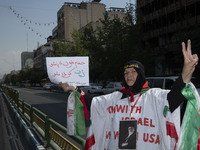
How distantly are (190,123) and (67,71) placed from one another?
160 centimetres

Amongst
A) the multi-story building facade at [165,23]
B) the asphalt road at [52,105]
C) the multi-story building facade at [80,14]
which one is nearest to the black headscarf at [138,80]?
the asphalt road at [52,105]

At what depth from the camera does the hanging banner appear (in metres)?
2.98

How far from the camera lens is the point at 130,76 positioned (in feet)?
7.98

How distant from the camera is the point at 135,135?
2.33 meters

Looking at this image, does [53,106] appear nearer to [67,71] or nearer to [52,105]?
[52,105]

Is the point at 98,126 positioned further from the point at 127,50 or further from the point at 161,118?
the point at 127,50

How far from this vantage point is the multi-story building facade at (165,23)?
96.7ft

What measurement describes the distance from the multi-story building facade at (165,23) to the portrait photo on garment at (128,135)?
26.9 m

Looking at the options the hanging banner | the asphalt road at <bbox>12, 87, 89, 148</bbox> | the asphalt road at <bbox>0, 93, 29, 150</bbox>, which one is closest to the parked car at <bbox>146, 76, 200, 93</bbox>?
the asphalt road at <bbox>12, 87, 89, 148</bbox>

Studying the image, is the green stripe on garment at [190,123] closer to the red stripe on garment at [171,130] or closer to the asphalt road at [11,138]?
the red stripe on garment at [171,130]

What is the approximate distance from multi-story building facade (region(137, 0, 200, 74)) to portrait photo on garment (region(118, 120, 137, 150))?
26.9 meters

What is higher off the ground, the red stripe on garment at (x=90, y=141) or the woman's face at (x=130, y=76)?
the woman's face at (x=130, y=76)

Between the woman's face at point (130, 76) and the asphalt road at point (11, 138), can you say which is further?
the asphalt road at point (11, 138)

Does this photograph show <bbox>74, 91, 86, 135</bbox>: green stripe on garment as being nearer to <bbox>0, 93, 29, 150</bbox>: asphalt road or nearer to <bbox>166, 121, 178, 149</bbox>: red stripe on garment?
<bbox>166, 121, 178, 149</bbox>: red stripe on garment
